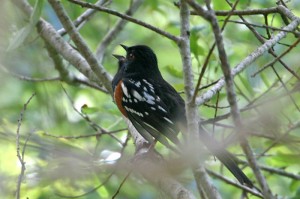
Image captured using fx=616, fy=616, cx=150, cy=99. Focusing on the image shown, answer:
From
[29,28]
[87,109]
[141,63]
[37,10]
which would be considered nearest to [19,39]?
[29,28]

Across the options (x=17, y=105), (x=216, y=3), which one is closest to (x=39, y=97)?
(x=17, y=105)

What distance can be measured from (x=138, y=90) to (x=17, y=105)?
1.83 metres

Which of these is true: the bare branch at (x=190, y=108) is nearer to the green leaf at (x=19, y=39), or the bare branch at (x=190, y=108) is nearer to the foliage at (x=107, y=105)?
the foliage at (x=107, y=105)

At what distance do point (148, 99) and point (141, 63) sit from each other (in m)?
0.55

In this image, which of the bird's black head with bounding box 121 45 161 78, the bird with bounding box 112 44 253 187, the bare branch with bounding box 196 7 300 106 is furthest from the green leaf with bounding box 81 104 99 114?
the bare branch with bounding box 196 7 300 106

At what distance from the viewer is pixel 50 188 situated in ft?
15.6

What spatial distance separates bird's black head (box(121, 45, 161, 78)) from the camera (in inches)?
195

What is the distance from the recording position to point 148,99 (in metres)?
4.54

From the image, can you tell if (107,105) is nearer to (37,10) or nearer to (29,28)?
(29,28)

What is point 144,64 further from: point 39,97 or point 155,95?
point 39,97

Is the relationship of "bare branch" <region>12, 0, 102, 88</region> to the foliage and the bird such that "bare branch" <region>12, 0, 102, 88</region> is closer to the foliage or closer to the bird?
the foliage

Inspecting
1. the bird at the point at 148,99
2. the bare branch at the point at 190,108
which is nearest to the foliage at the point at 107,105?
the bird at the point at 148,99

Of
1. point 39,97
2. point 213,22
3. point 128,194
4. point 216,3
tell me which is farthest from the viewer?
point 39,97

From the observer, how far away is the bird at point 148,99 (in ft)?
14.0
